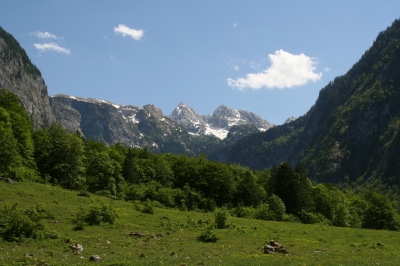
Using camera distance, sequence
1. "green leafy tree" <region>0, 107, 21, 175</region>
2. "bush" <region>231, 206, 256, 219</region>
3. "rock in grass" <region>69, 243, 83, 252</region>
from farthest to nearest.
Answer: "bush" <region>231, 206, 256, 219</region> → "green leafy tree" <region>0, 107, 21, 175</region> → "rock in grass" <region>69, 243, 83, 252</region>

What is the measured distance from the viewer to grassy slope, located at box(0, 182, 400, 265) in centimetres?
2377

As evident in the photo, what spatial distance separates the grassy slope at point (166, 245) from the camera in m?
23.8

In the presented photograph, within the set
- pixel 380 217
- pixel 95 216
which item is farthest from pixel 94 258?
pixel 380 217

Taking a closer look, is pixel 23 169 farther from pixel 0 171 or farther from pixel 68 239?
pixel 68 239

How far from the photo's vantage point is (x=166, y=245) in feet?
101

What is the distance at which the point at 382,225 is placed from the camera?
241 feet

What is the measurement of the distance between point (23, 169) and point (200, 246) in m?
44.8

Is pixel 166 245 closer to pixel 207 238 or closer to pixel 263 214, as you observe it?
pixel 207 238

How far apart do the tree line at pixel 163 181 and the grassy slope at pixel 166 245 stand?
663 inches

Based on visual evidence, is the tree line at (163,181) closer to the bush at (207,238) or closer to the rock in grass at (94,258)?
the bush at (207,238)

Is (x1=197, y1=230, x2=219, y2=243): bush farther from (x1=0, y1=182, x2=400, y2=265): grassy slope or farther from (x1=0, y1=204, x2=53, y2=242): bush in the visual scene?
(x1=0, y1=204, x2=53, y2=242): bush

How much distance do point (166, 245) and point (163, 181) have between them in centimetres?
6747

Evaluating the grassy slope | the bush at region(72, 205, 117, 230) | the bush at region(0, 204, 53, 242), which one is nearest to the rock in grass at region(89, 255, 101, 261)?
the grassy slope

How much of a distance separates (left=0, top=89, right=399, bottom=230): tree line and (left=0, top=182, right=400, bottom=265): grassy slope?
16.8 meters
